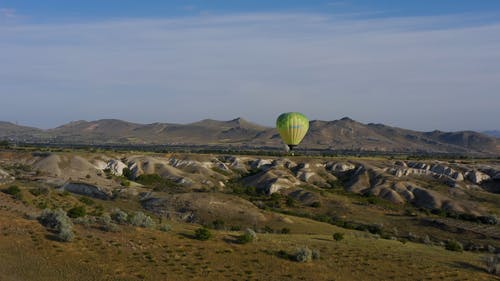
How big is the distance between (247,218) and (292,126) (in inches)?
1532

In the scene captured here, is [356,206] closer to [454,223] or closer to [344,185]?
[454,223]

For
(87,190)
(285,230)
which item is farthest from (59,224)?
(87,190)

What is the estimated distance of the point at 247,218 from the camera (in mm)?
54625

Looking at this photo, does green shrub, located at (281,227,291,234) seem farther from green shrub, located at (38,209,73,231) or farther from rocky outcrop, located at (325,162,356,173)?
rocky outcrop, located at (325,162,356,173)

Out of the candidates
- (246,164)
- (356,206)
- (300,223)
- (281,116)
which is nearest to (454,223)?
(356,206)

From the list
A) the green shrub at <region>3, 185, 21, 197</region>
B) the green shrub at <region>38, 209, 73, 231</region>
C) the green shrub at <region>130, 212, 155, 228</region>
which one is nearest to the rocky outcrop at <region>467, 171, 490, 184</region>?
the green shrub at <region>130, 212, 155, 228</region>

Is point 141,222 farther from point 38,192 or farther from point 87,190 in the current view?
point 87,190

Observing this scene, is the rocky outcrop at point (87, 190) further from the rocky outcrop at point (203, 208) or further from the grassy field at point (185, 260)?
the grassy field at point (185, 260)

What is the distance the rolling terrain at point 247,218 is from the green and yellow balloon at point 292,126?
7.39 metres

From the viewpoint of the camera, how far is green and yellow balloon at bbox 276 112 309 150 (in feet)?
300

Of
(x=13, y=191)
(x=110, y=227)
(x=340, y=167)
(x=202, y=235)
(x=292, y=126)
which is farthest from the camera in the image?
(x=340, y=167)

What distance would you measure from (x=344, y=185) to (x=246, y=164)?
27091 mm

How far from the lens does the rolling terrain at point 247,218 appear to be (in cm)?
2662

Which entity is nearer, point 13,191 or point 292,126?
point 13,191
